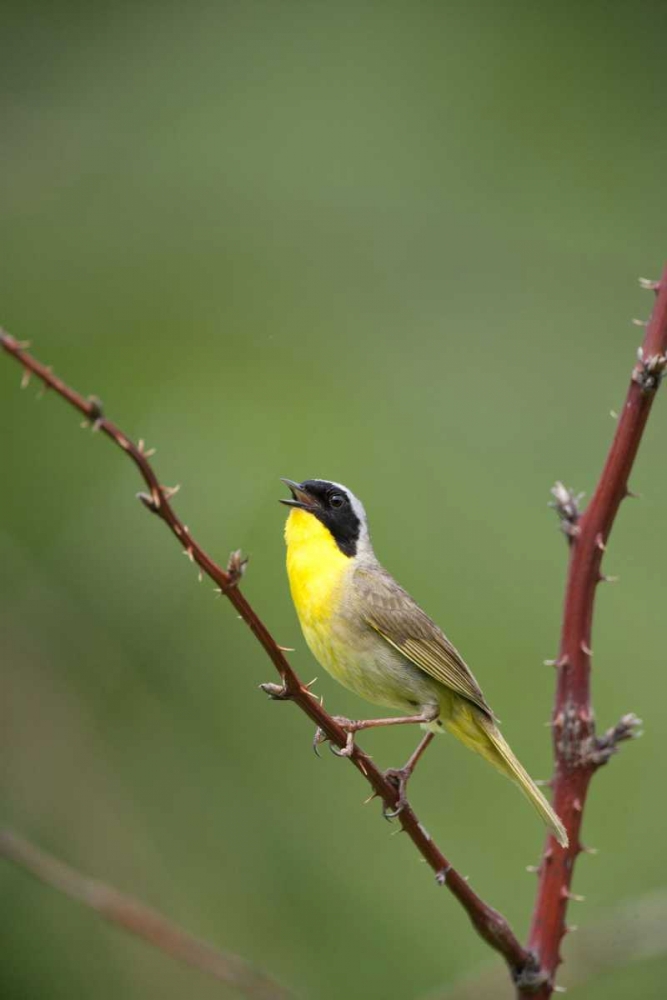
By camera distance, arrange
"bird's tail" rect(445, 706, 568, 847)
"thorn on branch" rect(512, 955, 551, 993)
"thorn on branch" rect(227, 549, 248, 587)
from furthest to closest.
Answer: "bird's tail" rect(445, 706, 568, 847) → "thorn on branch" rect(512, 955, 551, 993) → "thorn on branch" rect(227, 549, 248, 587)

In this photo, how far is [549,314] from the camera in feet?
19.2

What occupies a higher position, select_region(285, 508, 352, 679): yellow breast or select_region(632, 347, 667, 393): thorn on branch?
select_region(632, 347, 667, 393): thorn on branch

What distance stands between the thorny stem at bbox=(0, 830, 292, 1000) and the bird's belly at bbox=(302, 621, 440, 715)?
951mm

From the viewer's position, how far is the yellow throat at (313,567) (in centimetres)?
367

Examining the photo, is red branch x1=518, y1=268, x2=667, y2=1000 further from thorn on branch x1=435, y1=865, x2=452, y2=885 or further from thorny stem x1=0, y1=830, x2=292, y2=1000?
thorny stem x1=0, y1=830, x2=292, y2=1000

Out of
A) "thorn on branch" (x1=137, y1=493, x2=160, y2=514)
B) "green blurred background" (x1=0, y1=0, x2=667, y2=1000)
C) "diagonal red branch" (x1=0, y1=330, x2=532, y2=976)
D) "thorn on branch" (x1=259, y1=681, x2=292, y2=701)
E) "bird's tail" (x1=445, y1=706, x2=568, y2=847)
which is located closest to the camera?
"diagonal red branch" (x1=0, y1=330, x2=532, y2=976)

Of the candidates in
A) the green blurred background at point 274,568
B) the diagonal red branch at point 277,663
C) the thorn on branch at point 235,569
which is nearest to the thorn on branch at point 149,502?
the diagonal red branch at point 277,663

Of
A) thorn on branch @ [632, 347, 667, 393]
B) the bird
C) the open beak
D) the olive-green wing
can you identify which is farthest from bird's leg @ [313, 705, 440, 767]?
thorn on branch @ [632, 347, 667, 393]

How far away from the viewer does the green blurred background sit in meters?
4.65

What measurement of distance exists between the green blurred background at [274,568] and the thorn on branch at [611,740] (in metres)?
1.82

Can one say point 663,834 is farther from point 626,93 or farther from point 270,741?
point 626,93

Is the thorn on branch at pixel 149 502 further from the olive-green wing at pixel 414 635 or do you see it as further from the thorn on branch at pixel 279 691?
the olive-green wing at pixel 414 635

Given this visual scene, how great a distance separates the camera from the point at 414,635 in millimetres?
3639

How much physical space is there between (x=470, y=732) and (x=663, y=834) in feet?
5.40
